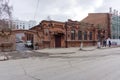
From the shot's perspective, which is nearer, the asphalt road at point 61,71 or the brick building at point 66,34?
the asphalt road at point 61,71

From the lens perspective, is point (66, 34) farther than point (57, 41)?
Yes

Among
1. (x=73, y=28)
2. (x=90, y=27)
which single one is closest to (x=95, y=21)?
(x=90, y=27)

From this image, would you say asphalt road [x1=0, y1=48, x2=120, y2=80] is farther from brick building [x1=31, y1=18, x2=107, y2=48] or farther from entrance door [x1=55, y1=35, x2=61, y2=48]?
entrance door [x1=55, y1=35, x2=61, y2=48]

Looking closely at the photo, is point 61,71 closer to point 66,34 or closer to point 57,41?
point 57,41

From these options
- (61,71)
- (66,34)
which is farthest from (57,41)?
(61,71)

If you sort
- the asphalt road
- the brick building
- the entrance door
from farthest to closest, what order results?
the entrance door < the brick building < the asphalt road

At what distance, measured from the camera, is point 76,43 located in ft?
134


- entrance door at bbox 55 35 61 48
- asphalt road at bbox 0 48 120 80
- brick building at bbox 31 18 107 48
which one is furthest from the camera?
entrance door at bbox 55 35 61 48

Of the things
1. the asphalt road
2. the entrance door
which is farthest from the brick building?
the asphalt road

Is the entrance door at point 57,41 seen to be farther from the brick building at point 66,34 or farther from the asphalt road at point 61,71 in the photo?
the asphalt road at point 61,71

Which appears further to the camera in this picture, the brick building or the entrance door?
the entrance door

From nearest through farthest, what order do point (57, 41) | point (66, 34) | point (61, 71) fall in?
point (61, 71), point (57, 41), point (66, 34)

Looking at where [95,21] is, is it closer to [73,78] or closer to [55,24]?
[55,24]

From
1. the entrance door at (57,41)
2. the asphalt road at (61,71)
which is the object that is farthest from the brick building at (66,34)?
the asphalt road at (61,71)
